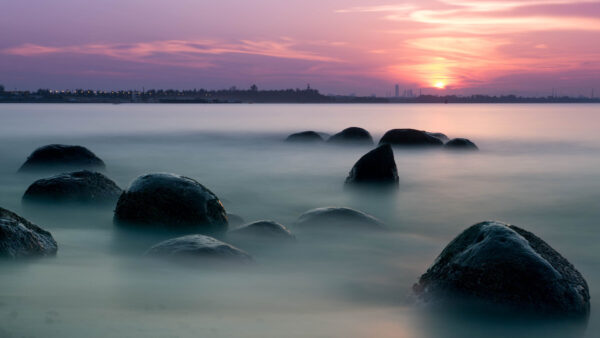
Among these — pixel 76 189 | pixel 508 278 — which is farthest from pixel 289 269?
pixel 76 189

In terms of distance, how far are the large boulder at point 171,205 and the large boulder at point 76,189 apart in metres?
Result: 2.31

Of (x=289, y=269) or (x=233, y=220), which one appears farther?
(x=233, y=220)

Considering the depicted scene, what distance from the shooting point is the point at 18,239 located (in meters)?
6.53

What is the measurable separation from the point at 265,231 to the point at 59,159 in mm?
9035

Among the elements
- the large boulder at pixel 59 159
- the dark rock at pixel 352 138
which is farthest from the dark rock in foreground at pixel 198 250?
the dark rock at pixel 352 138

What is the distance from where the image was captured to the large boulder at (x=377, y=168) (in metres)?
13.9

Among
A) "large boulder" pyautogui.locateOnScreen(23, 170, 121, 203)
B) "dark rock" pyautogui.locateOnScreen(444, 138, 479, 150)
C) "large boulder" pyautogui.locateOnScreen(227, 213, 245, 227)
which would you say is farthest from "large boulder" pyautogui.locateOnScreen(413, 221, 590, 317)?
"dark rock" pyautogui.locateOnScreen(444, 138, 479, 150)

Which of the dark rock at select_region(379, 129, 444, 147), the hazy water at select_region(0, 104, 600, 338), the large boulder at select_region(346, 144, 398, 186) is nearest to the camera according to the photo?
the hazy water at select_region(0, 104, 600, 338)

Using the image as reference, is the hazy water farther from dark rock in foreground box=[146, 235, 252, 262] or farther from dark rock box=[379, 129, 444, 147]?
dark rock box=[379, 129, 444, 147]

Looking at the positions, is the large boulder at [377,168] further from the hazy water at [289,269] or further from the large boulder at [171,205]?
the large boulder at [171,205]

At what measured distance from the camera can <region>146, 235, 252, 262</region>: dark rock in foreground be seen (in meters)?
6.55

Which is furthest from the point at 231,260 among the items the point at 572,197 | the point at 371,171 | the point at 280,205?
the point at 572,197

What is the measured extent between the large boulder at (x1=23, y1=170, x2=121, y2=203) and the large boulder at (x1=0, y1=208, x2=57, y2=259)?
325 centimetres

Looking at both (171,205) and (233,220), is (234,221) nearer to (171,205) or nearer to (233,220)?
(233,220)
